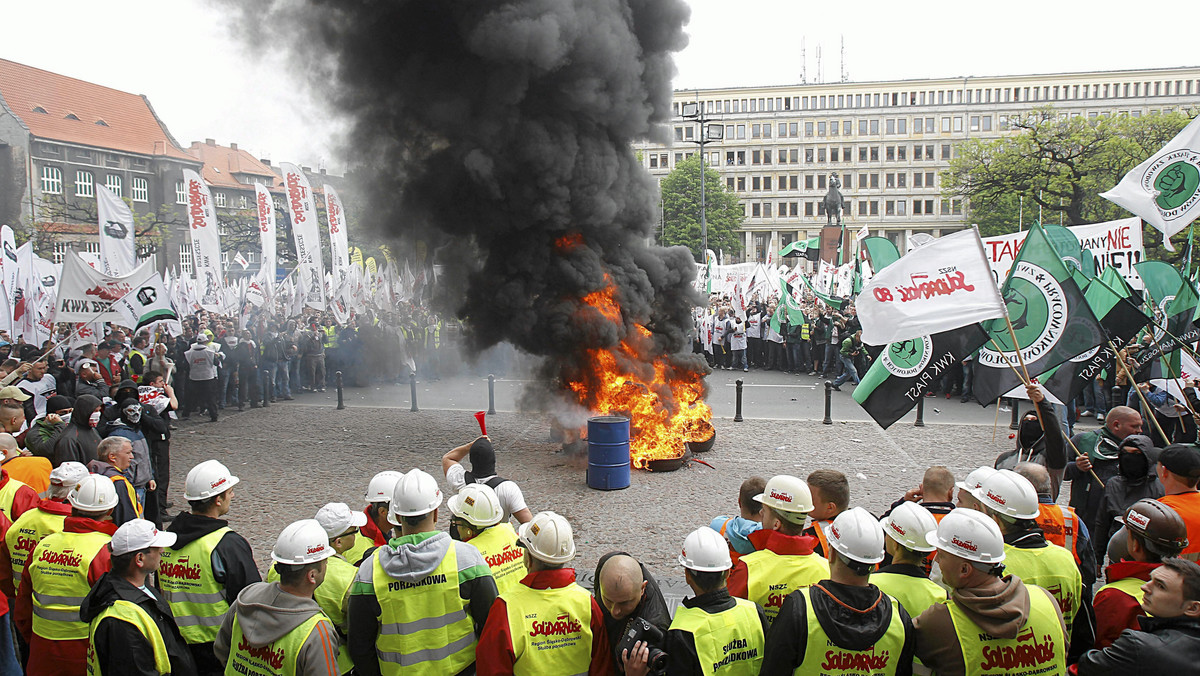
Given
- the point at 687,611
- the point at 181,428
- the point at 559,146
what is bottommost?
the point at 181,428

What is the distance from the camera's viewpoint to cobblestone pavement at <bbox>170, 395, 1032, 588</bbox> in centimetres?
822

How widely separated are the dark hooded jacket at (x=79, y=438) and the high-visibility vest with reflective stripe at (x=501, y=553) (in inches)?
188

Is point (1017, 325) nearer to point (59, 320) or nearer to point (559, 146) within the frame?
point (559, 146)

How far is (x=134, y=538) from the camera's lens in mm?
3328

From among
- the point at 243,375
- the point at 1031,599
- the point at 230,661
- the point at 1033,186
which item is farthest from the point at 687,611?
the point at 1033,186

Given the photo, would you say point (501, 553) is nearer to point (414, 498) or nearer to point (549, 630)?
point (414, 498)

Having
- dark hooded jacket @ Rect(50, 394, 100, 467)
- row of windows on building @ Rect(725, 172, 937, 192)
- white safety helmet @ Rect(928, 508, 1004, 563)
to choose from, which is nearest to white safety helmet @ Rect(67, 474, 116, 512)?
dark hooded jacket @ Rect(50, 394, 100, 467)

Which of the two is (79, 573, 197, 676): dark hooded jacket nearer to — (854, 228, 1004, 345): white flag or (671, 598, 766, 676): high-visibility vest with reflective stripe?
(671, 598, 766, 676): high-visibility vest with reflective stripe

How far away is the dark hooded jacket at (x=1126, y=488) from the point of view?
4.90 metres

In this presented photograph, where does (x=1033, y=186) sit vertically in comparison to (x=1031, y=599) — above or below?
above

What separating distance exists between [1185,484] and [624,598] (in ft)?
11.4

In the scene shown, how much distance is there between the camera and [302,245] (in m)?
18.3

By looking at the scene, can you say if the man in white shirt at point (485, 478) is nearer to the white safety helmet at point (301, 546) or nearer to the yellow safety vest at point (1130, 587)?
the white safety helmet at point (301, 546)

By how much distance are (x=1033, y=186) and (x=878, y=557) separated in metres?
39.6
